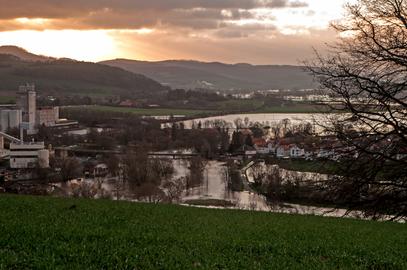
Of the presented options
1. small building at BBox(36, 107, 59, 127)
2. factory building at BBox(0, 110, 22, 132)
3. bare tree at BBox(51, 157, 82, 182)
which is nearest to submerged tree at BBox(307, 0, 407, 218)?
bare tree at BBox(51, 157, 82, 182)

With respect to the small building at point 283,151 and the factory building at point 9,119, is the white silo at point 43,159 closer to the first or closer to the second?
the small building at point 283,151

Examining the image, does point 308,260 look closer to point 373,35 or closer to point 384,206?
point 384,206

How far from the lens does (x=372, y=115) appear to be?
14.3 m

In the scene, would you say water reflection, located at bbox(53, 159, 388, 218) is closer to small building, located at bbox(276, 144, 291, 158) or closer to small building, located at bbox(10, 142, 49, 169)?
small building, located at bbox(276, 144, 291, 158)

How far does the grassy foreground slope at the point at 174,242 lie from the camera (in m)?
6.62

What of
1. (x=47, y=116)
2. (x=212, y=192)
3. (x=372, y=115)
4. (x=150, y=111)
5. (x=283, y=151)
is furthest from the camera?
(x=150, y=111)

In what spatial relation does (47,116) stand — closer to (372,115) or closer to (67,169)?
(67,169)

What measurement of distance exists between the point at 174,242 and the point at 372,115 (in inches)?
336

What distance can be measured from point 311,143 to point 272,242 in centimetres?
826

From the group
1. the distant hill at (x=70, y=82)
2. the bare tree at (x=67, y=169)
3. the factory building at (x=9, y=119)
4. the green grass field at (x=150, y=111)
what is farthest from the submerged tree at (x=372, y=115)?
the distant hill at (x=70, y=82)

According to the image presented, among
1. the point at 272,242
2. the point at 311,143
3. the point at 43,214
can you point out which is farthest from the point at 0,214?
the point at 311,143

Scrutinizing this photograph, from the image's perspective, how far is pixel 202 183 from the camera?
45562 millimetres

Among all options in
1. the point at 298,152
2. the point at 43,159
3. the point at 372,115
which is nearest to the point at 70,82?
the point at 43,159

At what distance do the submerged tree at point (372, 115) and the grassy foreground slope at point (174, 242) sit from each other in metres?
2.51
